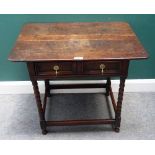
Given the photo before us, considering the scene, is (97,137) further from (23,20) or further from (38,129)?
(23,20)

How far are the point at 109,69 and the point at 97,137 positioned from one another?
1.87ft

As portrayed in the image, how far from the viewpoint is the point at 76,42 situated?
1320 mm

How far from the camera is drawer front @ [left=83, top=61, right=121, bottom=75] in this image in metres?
1.23

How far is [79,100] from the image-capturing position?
6.37ft

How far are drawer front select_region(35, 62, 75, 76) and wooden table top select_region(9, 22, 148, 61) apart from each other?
0.05 metres

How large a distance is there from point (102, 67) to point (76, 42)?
0.74ft

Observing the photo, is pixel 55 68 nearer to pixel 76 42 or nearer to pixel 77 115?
pixel 76 42

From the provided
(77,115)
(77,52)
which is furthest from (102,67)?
(77,115)

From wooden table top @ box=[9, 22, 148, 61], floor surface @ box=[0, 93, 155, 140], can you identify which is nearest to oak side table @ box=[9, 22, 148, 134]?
wooden table top @ box=[9, 22, 148, 61]

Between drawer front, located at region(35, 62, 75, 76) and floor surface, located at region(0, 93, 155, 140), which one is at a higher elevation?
drawer front, located at region(35, 62, 75, 76)

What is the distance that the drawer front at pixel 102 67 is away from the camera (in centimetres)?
123

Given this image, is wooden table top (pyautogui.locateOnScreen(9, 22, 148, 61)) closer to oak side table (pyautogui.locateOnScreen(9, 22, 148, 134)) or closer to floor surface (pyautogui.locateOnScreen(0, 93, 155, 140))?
oak side table (pyautogui.locateOnScreen(9, 22, 148, 134))

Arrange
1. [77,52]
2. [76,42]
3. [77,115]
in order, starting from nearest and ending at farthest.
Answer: [77,52]
[76,42]
[77,115]
